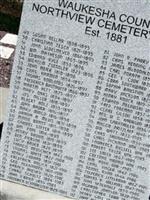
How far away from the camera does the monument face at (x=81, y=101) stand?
198 inches

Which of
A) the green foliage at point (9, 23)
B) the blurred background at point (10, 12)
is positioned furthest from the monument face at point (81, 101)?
the blurred background at point (10, 12)

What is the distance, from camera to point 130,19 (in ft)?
16.2

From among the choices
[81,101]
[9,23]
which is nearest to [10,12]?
[9,23]

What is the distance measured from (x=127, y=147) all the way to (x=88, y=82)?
718 millimetres

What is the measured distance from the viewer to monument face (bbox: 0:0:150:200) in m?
5.02

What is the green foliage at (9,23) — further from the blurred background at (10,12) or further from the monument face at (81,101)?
the monument face at (81,101)

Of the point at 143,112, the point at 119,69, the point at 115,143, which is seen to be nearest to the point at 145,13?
the point at 119,69

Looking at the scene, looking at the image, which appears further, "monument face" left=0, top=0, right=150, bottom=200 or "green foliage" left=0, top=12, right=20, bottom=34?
"green foliage" left=0, top=12, right=20, bottom=34

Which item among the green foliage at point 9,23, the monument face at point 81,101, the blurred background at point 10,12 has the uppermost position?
the blurred background at point 10,12

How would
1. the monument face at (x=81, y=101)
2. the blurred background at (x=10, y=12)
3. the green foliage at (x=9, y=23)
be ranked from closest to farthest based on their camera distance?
the monument face at (x=81, y=101)
the green foliage at (x=9, y=23)
the blurred background at (x=10, y=12)

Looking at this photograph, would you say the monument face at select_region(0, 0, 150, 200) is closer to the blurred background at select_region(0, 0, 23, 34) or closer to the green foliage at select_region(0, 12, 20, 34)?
the green foliage at select_region(0, 12, 20, 34)

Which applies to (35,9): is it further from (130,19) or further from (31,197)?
(31,197)

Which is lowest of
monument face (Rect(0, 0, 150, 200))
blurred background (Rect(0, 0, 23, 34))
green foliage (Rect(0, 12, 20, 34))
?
monument face (Rect(0, 0, 150, 200))

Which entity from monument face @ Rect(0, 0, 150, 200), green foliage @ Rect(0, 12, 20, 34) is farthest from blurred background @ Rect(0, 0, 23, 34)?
monument face @ Rect(0, 0, 150, 200)
